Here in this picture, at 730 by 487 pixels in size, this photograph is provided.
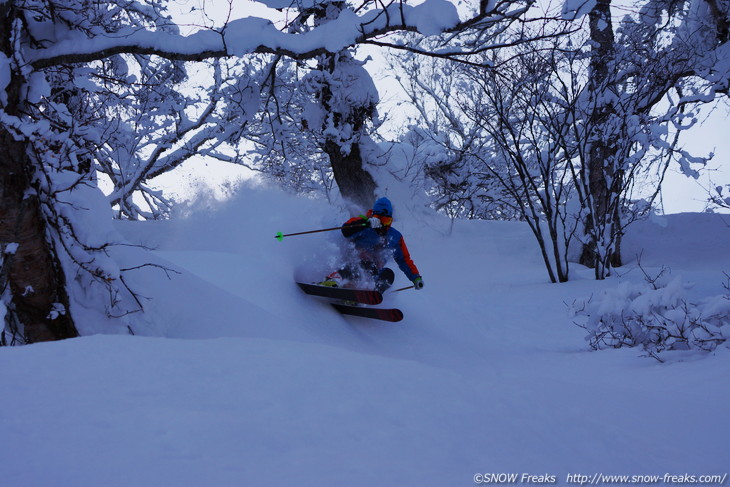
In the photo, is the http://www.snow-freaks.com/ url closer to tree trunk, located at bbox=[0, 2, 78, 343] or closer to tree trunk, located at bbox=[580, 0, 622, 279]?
tree trunk, located at bbox=[0, 2, 78, 343]

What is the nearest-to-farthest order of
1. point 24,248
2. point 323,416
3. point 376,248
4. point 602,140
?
1. point 323,416
2. point 24,248
3. point 376,248
4. point 602,140

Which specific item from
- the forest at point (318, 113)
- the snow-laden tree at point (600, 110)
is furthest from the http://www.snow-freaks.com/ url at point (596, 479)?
the snow-laden tree at point (600, 110)

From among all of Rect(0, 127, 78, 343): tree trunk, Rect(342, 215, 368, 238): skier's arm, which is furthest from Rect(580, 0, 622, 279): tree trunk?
Rect(0, 127, 78, 343): tree trunk

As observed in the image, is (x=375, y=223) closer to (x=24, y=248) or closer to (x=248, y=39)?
(x=248, y=39)

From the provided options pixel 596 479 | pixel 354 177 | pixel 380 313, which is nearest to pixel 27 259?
pixel 380 313

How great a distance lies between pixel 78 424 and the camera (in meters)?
1.78

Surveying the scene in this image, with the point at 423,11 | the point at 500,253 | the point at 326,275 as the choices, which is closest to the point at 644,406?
the point at 423,11

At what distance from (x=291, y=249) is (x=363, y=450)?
6.45 metres

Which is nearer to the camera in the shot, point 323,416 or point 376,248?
point 323,416

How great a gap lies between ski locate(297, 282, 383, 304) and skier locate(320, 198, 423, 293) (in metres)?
0.43

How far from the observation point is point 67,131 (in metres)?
4.99

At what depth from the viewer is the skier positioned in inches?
294

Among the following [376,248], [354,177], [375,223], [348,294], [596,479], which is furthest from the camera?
[354,177]

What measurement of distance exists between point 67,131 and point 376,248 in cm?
415
